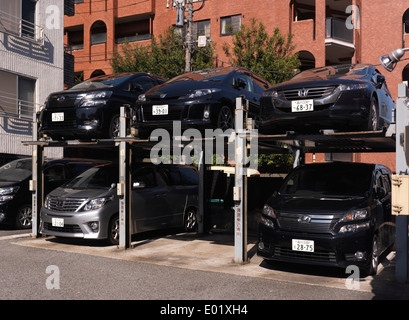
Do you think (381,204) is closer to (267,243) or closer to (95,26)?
(267,243)

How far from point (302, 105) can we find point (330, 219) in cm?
192

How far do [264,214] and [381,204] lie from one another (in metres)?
1.94

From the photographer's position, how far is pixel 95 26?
114 ft

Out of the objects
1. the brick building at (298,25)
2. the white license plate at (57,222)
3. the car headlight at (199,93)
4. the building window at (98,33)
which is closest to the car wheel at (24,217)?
the white license plate at (57,222)

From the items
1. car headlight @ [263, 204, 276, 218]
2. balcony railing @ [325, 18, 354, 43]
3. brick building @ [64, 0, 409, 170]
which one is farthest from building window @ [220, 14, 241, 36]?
car headlight @ [263, 204, 276, 218]

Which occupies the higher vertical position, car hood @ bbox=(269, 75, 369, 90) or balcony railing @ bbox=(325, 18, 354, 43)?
balcony railing @ bbox=(325, 18, 354, 43)

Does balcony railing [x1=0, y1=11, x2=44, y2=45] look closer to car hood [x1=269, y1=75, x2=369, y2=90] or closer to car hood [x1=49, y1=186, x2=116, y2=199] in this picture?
car hood [x1=49, y1=186, x2=116, y2=199]

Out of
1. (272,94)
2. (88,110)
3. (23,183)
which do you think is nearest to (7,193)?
(23,183)

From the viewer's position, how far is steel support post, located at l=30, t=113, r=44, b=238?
10531 millimetres

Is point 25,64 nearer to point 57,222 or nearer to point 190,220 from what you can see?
point 190,220

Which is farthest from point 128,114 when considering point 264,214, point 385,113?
point 385,113

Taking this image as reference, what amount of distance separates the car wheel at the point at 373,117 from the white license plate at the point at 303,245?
6.96 feet

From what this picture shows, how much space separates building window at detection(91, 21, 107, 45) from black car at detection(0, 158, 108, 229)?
2340 centimetres
